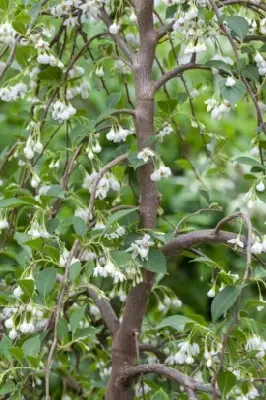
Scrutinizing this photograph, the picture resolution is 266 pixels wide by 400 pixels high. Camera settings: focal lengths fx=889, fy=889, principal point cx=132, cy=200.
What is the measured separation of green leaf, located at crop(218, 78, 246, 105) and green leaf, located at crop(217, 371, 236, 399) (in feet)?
1.37

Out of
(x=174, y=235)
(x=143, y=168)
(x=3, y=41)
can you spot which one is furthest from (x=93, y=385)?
(x=3, y=41)

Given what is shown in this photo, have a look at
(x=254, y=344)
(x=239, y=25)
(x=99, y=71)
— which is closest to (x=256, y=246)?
(x=254, y=344)

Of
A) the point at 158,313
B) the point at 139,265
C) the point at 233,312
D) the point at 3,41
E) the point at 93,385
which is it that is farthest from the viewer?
the point at 158,313

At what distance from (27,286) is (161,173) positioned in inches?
12.0

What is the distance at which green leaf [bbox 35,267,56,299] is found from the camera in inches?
55.3

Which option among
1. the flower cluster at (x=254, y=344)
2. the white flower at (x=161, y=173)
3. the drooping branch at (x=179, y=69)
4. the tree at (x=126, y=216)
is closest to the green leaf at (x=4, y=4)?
the tree at (x=126, y=216)

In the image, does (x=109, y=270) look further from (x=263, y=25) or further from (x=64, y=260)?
(x=263, y=25)

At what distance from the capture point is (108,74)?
1.86 m

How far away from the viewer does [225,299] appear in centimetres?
130

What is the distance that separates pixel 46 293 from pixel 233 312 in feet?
0.97

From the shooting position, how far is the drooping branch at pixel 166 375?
4.56 feet

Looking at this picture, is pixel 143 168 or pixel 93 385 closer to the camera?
pixel 143 168

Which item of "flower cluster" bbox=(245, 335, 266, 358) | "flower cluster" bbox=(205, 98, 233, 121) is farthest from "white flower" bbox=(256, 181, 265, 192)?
"flower cluster" bbox=(245, 335, 266, 358)

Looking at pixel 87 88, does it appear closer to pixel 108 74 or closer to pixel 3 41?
pixel 108 74
